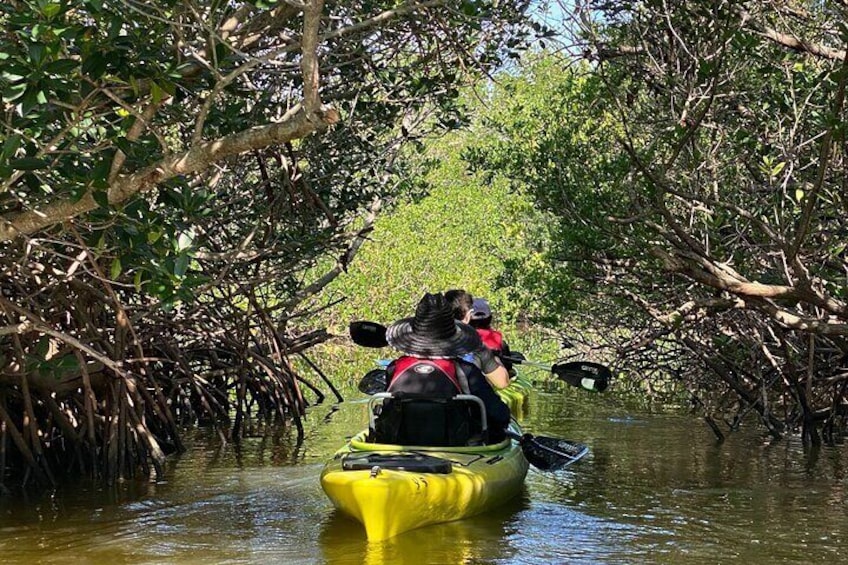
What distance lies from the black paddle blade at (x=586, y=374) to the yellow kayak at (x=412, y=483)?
4.12 feet

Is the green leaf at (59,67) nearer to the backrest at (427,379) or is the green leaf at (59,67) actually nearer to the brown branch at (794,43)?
the backrest at (427,379)

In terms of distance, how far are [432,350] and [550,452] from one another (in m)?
1.99

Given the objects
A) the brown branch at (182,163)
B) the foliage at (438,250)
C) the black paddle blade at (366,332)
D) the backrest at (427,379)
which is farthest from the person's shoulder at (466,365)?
the foliage at (438,250)

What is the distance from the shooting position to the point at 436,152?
2489cm

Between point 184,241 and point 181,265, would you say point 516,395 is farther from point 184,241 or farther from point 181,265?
point 181,265

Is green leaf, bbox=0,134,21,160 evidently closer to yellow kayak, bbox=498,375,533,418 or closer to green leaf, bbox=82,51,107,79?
green leaf, bbox=82,51,107,79

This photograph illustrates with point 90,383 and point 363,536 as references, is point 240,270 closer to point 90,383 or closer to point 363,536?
point 90,383

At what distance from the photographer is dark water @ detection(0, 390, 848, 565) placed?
5375 millimetres

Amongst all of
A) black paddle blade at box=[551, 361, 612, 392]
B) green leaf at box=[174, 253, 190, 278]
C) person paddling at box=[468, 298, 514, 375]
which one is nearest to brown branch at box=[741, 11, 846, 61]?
black paddle blade at box=[551, 361, 612, 392]

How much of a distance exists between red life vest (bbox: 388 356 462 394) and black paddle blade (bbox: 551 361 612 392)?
1611mm

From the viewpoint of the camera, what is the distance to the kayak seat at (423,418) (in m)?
6.10

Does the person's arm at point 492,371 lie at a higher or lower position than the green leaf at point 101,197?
lower

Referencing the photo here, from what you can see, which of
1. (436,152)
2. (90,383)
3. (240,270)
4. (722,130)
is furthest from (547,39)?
(436,152)

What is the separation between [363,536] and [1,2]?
284 cm
